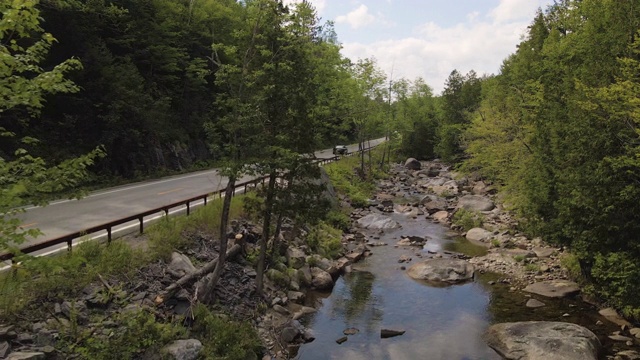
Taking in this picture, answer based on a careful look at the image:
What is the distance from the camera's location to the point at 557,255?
2233 cm

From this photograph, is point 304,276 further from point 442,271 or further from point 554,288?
point 554,288

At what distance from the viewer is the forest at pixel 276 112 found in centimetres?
813

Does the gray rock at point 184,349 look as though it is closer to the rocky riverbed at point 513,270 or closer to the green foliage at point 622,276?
the rocky riverbed at point 513,270

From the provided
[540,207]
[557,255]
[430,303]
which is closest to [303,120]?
[430,303]

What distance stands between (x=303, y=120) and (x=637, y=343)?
44.0 ft

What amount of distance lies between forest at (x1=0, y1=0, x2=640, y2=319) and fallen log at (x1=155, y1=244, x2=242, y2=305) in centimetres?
394

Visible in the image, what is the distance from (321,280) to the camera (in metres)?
18.8

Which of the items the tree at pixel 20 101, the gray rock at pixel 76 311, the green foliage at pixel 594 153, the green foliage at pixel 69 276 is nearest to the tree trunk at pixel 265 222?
the green foliage at pixel 69 276

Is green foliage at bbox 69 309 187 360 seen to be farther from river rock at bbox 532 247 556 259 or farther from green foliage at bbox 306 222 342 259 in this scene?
river rock at bbox 532 247 556 259

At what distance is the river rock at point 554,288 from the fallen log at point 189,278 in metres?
13.3

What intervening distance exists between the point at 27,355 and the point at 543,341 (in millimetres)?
14134

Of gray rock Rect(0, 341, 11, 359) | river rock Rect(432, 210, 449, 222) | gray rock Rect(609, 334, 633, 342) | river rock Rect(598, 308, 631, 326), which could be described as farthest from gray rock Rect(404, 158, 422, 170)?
gray rock Rect(0, 341, 11, 359)

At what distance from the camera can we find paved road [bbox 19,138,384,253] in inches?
594

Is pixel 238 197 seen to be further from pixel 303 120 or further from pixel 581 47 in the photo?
pixel 581 47
